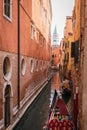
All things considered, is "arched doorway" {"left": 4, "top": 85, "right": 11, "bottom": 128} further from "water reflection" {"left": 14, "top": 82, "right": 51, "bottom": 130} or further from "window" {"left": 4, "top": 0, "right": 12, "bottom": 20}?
"window" {"left": 4, "top": 0, "right": 12, "bottom": 20}

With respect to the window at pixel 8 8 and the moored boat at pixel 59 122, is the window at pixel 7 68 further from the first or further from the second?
the moored boat at pixel 59 122

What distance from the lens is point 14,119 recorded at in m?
10.7

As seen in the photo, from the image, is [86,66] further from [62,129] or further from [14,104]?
[14,104]

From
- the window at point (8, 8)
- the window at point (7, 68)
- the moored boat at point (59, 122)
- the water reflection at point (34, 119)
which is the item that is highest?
the window at point (8, 8)

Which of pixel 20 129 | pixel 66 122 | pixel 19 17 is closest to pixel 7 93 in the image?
pixel 20 129

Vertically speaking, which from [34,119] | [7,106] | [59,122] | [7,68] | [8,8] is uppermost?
[8,8]

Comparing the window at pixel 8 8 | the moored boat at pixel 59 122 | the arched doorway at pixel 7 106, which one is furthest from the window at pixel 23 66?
the moored boat at pixel 59 122

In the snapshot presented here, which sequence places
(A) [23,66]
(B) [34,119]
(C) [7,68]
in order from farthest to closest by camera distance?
(A) [23,66] < (B) [34,119] < (C) [7,68]

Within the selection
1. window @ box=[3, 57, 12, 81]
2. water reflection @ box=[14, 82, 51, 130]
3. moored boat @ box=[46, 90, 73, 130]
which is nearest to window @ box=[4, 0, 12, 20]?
window @ box=[3, 57, 12, 81]

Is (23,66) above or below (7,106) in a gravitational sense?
above

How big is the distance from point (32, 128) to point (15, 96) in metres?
1.46

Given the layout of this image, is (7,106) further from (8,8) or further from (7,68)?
(8,8)

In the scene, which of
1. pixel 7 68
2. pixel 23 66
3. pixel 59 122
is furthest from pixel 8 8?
pixel 59 122

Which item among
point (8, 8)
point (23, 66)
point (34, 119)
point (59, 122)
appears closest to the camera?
point (59, 122)
